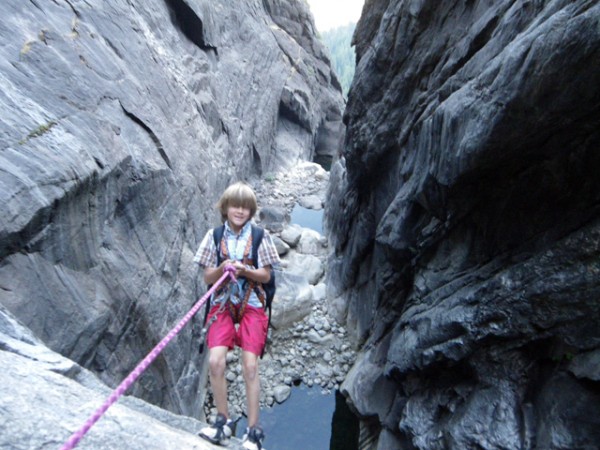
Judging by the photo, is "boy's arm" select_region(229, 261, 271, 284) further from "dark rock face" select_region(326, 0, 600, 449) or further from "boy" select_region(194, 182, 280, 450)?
"dark rock face" select_region(326, 0, 600, 449)

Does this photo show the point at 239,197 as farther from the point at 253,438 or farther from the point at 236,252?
the point at 253,438

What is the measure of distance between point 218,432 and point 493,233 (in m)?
4.47

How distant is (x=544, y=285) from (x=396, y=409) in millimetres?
4485

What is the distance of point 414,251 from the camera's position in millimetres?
7969

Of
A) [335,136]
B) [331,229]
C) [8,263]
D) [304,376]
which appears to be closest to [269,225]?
[331,229]


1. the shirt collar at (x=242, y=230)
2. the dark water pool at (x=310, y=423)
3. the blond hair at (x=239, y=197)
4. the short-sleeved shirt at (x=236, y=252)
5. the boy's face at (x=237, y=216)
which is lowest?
the dark water pool at (x=310, y=423)

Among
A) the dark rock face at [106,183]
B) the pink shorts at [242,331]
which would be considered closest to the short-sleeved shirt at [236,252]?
the pink shorts at [242,331]

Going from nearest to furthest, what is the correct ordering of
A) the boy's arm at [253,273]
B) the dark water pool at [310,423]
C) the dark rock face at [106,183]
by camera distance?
the boy's arm at [253,273] → the dark rock face at [106,183] → the dark water pool at [310,423]

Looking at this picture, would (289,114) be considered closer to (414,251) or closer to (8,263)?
(414,251)

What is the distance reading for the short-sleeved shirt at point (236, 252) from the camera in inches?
199

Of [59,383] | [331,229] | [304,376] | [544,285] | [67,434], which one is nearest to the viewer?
[67,434]

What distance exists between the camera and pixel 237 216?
5.04m

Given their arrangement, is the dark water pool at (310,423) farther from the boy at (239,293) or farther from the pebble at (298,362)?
the boy at (239,293)

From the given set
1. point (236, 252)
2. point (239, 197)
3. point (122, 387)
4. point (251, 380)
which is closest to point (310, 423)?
Result: point (251, 380)
